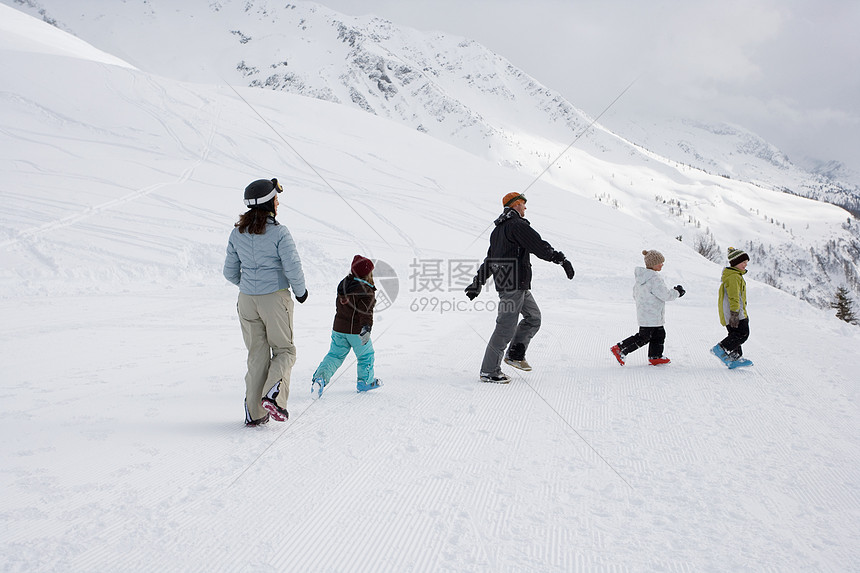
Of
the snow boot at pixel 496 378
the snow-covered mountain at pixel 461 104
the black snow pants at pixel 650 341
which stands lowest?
the snow boot at pixel 496 378

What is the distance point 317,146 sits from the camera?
19.8 m

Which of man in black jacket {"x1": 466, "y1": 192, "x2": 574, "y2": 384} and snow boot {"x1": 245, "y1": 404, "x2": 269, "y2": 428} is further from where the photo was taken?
man in black jacket {"x1": 466, "y1": 192, "x2": 574, "y2": 384}

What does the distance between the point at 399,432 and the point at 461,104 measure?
154052mm

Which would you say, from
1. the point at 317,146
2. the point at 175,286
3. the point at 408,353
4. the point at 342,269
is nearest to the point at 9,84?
the point at 317,146

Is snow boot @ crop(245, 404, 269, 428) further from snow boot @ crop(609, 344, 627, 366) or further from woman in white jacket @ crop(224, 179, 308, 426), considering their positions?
snow boot @ crop(609, 344, 627, 366)

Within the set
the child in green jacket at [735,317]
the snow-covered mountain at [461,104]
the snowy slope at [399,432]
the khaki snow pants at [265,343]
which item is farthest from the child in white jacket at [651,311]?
the snow-covered mountain at [461,104]

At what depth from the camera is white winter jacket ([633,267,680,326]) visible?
5758 millimetres

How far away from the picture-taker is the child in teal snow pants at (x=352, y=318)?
4.58 meters

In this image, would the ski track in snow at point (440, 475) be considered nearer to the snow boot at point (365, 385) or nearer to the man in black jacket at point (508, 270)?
the snow boot at point (365, 385)

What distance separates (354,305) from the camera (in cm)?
459

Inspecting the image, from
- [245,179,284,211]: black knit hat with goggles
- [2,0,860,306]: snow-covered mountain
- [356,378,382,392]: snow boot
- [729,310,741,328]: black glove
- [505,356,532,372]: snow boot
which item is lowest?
[356,378,382,392]: snow boot

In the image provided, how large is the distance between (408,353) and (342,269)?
5233 millimetres

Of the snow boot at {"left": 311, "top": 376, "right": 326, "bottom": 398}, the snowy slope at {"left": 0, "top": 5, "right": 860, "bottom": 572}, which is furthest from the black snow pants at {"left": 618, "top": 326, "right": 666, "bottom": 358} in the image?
the snow boot at {"left": 311, "top": 376, "right": 326, "bottom": 398}

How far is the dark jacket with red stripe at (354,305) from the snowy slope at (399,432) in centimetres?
70
